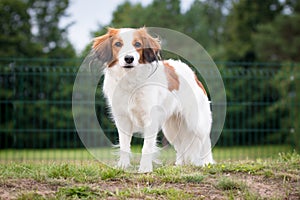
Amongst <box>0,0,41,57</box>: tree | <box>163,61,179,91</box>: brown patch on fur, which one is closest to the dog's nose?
<box>163,61,179,91</box>: brown patch on fur

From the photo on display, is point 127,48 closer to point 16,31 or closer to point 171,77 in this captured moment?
point 171,77

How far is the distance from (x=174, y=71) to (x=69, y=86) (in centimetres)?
1078

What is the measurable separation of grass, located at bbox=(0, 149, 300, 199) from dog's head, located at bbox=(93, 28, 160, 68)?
3.60ft

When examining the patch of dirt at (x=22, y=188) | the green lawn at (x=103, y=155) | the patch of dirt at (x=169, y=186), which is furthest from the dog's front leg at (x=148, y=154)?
the green lawn at (x=103, y=155)

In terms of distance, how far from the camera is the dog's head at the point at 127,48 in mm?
4703

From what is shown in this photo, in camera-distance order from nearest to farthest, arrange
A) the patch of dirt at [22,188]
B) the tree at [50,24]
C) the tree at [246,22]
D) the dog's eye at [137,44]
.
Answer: the patch of dirt at [22,188] < the dog's eye at [137,44] < the tree at [50,24] < the tree at [246,22]

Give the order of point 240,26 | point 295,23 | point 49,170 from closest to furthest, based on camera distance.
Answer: point 49,170 → point 295,23 → point 240,26

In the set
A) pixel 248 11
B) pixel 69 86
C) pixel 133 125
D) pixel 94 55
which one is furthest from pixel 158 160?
pixel 248 11

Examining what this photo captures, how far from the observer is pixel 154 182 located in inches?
172

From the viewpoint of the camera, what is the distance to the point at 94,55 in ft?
17.4

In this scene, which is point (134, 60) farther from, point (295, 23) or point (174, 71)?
point (295, 23)

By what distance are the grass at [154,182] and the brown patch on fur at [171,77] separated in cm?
97

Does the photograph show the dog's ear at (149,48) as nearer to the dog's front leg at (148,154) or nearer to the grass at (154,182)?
the dog's front leg at (148,154)

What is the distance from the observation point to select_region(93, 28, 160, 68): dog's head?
4703 millimetres
